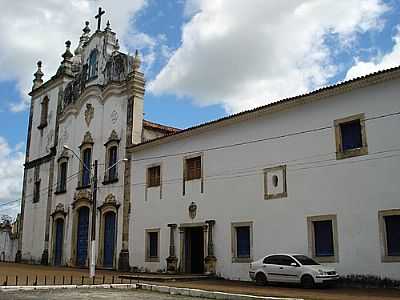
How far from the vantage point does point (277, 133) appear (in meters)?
20.6

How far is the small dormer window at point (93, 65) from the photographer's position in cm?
3186

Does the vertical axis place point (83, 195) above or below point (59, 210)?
above

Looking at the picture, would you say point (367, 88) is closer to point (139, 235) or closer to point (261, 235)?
point (261, 235)

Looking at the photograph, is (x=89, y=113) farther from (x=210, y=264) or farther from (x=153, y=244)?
(x=210, y=264)

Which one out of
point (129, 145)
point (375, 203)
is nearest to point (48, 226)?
point (129, 145)

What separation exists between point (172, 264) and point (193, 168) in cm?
452

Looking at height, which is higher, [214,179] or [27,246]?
[214,179]

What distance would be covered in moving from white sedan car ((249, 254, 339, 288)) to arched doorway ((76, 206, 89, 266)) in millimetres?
13872

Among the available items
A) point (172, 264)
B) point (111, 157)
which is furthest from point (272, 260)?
point (111, 157)

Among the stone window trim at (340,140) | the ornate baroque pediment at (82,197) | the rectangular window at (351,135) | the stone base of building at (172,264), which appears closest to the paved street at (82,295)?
the stone base of building at (172,264)

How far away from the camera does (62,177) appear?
33219mm

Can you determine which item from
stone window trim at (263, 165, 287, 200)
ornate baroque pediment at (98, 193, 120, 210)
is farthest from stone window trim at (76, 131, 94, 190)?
stone window trim at (263, 165, 287, 200)

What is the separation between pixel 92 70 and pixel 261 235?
17091 mm

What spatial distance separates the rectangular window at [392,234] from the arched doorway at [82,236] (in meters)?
18.3
